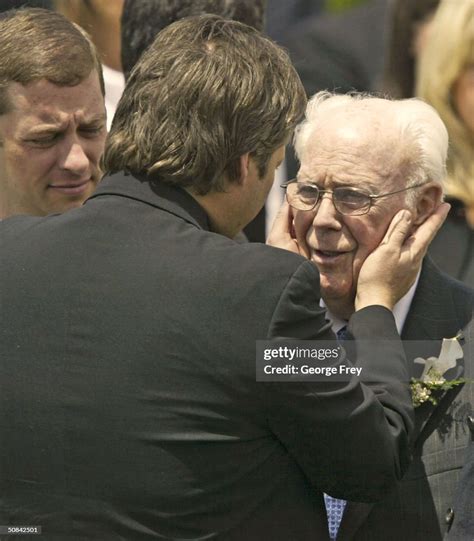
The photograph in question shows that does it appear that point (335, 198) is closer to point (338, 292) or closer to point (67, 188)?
point (338, 292)

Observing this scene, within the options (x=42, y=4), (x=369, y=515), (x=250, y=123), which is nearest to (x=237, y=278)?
(x=250, y=123)

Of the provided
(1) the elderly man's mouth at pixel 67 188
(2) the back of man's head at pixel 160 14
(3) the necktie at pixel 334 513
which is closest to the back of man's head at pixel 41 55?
(1) the elderly man's mouth at pixel 67 188

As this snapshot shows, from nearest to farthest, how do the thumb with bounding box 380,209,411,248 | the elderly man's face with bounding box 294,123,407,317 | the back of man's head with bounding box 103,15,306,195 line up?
the back of man's head with bounding box 103,15,306,195, the thumb with bounding box 380,209,411,248, the elderly man's face with bounding box 294,123,407,317

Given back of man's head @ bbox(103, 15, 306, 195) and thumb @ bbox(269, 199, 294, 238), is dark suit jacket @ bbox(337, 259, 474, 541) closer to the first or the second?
thumb @ bbox(269, 199, 294, 238)

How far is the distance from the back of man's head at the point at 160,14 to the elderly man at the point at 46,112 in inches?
24.2

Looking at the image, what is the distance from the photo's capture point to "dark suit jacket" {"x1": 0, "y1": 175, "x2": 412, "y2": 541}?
1944 millimetres

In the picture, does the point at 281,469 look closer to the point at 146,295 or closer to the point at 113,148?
the point at 146,295

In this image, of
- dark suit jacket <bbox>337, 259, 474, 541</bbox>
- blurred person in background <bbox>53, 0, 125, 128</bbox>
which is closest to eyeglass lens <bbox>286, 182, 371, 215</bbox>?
dark suit jacket <bbox>337, 259, 474, 541</bbox>

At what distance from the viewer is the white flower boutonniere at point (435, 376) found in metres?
2.54

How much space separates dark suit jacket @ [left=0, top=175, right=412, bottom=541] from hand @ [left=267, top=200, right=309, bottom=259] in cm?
75

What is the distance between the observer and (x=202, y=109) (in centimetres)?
206

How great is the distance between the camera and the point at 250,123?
2088 millimetres

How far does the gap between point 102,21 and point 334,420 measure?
2.15 metres
